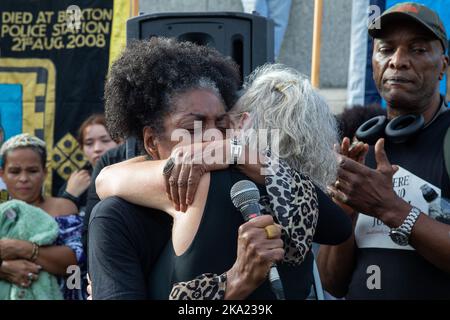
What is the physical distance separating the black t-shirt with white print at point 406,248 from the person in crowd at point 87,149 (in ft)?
8.26

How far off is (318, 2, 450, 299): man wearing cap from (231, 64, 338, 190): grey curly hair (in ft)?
1.14

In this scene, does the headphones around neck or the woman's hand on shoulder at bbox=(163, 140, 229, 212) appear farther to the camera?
the headphones around neck

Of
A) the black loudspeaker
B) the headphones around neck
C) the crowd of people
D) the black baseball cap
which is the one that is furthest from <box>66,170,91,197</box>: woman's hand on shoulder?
the black baseball cap

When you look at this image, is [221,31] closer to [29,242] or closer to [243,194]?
[29,242]

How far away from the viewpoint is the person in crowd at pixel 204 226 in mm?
2082

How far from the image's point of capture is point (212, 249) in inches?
82.6

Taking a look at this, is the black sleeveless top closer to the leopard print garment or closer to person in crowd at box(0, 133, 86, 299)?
the leopard print garment

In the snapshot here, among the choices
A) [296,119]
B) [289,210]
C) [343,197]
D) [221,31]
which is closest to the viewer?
[289,210]

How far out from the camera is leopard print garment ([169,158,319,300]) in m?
2.16

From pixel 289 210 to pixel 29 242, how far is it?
2589 millimetres

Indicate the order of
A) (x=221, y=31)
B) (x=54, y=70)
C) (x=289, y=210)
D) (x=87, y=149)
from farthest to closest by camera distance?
(x=54, y=70)
(x=87, y=149)
(x=221, y=31)
(x=289, y=210)

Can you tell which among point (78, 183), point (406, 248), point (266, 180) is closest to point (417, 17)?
point (406, 248)

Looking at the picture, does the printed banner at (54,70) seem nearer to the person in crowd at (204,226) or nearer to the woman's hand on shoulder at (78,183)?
the woman's hand on shoulder at (78,183)

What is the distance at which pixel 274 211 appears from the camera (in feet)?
7.11
